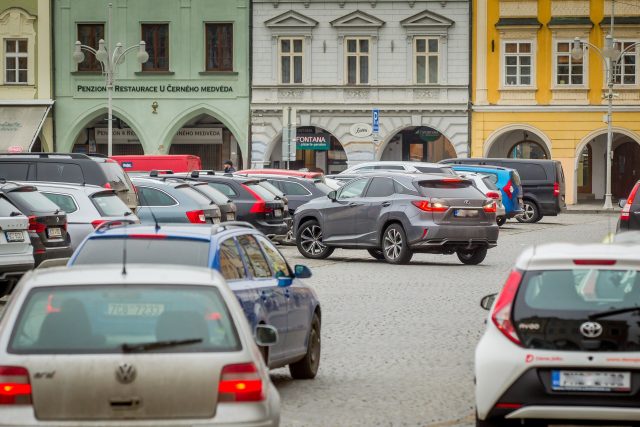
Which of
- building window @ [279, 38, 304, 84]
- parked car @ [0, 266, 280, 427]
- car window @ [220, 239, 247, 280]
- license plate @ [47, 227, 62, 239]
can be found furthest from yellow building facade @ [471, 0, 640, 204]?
parked car @ [0, 266, 280, 427]

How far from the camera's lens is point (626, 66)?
60312 mm

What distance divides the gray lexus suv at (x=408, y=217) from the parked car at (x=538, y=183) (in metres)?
18.9

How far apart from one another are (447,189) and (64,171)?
22.5ft

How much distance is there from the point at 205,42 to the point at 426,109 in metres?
8.86

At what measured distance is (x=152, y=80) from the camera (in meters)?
60.4

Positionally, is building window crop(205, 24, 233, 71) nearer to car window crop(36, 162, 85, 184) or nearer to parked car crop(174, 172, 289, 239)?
parked car crop(174, 172, 289, 239)

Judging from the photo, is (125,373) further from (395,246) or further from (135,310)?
(395,246)

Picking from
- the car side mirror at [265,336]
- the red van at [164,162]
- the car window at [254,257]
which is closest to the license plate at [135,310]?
the car side mirror at [265,336]

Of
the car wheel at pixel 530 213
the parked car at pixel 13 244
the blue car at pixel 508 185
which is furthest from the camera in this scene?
the car wheel at pixel 530 213

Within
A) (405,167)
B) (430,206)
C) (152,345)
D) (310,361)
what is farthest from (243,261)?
(405,167)

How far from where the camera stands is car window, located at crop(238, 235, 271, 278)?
11953 mm

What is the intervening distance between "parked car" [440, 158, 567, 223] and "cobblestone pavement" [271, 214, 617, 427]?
18181 millimetres

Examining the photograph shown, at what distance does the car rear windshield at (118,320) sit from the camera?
7551mm

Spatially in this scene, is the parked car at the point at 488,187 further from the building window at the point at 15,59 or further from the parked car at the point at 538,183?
the building window at the point at 15,59
